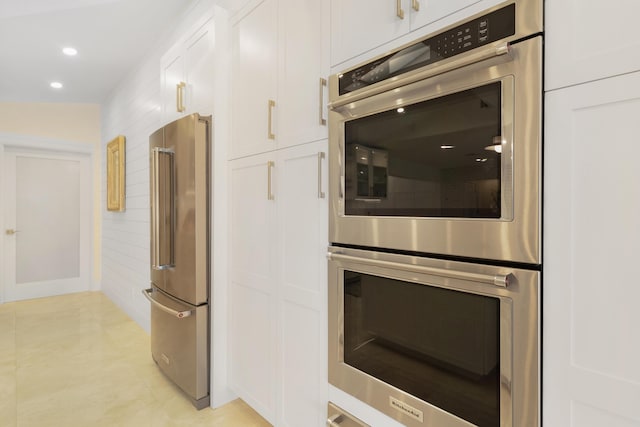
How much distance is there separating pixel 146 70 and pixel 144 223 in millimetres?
1623

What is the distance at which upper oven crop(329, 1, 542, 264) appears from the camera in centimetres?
84

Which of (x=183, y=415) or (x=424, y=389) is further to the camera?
(x=183, y=415)

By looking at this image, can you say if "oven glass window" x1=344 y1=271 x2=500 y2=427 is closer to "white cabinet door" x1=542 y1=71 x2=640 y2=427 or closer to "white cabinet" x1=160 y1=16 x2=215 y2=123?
"white cabinet door" x1=542 y1=71 x2=640 y2=427

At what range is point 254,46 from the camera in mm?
1853

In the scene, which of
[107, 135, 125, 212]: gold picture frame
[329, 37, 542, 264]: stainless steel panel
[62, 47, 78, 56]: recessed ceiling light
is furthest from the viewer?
[107, 135, 125, 212]: gold picture frame

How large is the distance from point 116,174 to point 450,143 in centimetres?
455

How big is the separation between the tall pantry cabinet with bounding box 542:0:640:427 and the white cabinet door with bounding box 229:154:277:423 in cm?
121

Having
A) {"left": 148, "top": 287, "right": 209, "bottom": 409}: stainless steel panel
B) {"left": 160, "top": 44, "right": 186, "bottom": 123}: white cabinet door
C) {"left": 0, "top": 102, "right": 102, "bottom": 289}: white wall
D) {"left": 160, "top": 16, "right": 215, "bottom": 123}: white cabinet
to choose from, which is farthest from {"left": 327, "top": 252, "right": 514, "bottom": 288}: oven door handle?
{"left": 0, "top": 102, "right": 102, "bottom": 289}: white wall

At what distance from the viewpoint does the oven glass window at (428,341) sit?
36.6 inches

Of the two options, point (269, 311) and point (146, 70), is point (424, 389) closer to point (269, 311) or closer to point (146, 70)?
point (269, 311)

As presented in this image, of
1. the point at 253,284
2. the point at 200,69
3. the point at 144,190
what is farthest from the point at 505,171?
the point at 144,190

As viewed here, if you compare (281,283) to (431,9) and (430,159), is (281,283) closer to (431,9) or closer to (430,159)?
(430,159)

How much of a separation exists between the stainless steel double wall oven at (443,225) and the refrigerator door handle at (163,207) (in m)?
1.43

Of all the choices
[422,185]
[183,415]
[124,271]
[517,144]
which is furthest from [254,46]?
[124,271]
